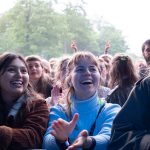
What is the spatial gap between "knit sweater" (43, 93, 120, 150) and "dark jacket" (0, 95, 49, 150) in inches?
2.3

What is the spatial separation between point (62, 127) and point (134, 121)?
0.64 m

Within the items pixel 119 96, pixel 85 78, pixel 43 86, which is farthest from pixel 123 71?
pixel 85 78

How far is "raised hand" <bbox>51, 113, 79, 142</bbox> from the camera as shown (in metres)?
2.04

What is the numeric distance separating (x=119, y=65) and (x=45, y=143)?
7.04 feet

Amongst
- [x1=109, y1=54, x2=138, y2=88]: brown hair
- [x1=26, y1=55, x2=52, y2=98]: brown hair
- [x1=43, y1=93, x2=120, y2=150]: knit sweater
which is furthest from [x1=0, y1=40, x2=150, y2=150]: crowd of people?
[x1=26, y1=55, x2=52, y2=98]: brown hair

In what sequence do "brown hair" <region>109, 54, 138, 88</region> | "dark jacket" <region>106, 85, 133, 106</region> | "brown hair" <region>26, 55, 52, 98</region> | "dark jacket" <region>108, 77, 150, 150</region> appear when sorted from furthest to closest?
"brown hair" <region>26, 55, 52, 98</region> → "brown hair" <region>109, 54, 138, 88</region> → "dark jacket" <region>106, 85, 133, 106</region> → "dark jacket" <region>108, 77, 150, 150</region>

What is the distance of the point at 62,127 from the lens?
2064 mm

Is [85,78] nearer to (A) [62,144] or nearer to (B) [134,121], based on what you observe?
(A) [62,144]

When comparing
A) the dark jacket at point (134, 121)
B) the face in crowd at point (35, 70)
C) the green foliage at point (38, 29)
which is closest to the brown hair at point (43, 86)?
the face in crowd at point (35, 70)

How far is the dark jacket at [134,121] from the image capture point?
149 cm

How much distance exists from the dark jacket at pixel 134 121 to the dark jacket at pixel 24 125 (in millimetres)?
916

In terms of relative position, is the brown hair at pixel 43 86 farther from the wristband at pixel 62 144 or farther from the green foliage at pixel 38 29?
the green foliage at pixel 38 29

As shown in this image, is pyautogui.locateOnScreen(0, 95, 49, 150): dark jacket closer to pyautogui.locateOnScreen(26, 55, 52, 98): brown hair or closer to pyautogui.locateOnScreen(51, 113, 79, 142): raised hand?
pyautogui.locateOnScreen(51, 113, 79, 142): raised hand

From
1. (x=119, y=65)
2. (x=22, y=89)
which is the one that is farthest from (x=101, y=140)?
(x=119, y=65)
